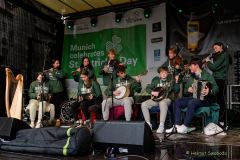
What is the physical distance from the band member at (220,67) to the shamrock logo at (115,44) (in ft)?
8.35

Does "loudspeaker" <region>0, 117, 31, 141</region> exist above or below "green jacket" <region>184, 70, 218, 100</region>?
below

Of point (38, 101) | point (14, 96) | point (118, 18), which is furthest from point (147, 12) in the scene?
point (14, 96)

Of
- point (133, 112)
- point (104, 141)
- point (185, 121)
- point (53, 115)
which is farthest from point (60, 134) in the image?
point (53, 115)

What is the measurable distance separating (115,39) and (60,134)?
16.2 feet

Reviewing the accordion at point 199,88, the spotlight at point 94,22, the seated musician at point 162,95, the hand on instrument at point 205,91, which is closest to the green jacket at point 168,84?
the seated musician at point 162,95

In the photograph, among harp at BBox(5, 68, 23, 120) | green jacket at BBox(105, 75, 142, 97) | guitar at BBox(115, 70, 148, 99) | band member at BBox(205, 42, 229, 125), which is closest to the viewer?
harp at BBox(5, 68, 23, 120)

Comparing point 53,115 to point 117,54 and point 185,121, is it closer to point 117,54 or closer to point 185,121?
point 117,54

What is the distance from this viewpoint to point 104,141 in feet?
9.26

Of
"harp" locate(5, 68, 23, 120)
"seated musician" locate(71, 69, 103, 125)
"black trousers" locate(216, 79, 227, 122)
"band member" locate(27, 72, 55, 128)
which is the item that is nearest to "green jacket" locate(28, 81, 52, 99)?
"band member" locate(27, 72, 55, 128)

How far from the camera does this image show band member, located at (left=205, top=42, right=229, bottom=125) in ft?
17.2

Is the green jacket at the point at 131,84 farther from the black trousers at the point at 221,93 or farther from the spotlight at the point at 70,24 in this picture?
the spotlight at the point at 70,24

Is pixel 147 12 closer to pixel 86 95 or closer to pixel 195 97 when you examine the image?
pixel 86 95

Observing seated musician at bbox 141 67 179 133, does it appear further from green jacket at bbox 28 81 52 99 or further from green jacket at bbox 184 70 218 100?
green jacket at bbox 28 81 52 99

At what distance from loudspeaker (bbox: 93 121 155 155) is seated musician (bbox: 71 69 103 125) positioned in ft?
9.58
